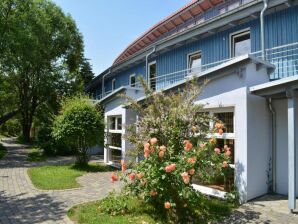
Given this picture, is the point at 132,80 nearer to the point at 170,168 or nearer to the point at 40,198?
the point at 40,198

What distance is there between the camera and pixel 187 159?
21.2 ft

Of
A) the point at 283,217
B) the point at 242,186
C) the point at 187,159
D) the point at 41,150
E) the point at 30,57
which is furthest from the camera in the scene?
the point at 41,150

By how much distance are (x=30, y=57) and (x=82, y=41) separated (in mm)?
14236

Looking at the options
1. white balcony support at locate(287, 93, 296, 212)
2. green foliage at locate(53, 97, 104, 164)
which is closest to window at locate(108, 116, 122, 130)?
green foliage at locate(53, 97, 104, 164)

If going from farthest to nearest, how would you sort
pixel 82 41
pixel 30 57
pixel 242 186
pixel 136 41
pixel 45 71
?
pixel 82 41, pixel 45 71, pixel 136 41, pixel 30 57, pixel 242 186

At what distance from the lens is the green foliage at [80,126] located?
45.2 ft

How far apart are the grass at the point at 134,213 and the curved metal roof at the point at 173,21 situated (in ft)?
40.9

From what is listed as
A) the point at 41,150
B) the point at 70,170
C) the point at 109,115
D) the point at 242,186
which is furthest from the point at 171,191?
the point at 41,150

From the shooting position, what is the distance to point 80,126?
13.8 m

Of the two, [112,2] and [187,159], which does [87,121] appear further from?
[187,159]

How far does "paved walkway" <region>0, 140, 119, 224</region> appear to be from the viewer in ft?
22.6

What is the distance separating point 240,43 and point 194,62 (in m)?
2.77

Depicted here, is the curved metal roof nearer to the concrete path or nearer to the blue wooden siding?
the blue wooden siding

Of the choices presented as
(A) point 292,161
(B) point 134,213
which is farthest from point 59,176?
(A) point 292,161
